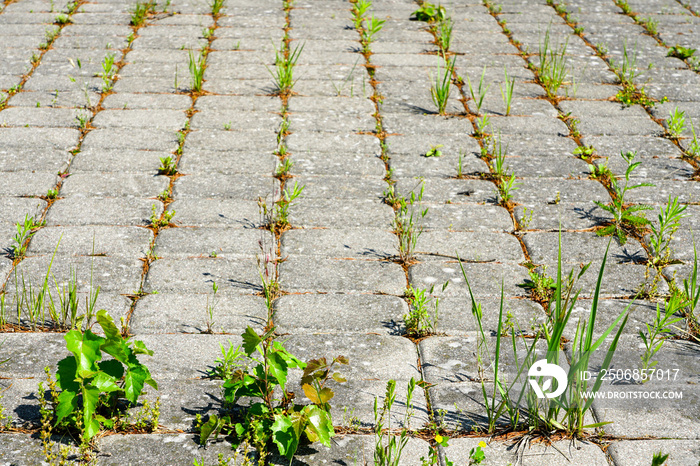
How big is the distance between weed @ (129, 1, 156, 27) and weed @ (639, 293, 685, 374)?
480cm

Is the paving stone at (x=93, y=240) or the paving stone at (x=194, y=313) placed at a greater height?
the paving stone at (x=93, y=240)

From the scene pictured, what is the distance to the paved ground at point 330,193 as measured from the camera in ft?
7.96

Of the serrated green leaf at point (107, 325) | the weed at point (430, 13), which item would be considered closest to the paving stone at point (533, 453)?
the serrated green leaf at point (107, 325)

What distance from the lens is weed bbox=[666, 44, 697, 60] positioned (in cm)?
564

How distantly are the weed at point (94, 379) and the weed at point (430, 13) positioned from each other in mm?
4825

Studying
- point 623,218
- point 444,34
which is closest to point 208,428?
point 623,218

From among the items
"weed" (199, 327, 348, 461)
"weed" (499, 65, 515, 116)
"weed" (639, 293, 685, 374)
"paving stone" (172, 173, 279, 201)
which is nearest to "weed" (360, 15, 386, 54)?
"weed" (499, 65, 515, 116)

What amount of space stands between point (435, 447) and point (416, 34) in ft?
14.8

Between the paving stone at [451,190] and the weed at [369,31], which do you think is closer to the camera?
the paving stone at [451,190]

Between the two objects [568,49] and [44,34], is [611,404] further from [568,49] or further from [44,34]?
[44,34]

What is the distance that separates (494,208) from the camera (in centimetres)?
362

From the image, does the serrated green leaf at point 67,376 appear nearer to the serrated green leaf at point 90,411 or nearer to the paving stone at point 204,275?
the serrated green leaf at point 90,411

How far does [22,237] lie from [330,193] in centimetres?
147

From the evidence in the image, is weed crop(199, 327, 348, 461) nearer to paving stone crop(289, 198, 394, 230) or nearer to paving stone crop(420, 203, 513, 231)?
paving stone crop(289, 198, 394, 230)
